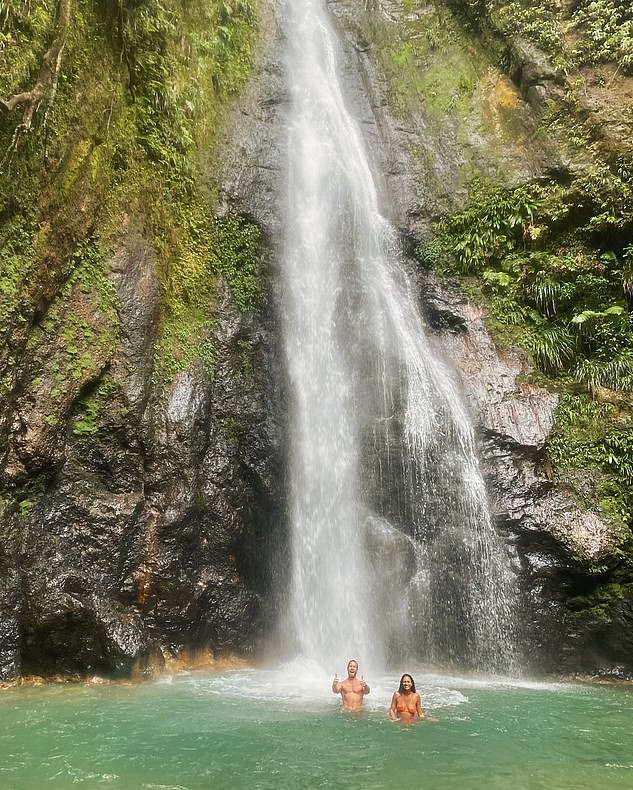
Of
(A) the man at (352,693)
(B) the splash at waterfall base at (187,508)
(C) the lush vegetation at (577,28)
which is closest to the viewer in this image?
(A) the man at (352,693)

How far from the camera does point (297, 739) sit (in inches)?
235

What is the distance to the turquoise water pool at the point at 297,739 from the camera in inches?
197

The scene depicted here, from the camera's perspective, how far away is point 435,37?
1731 centimetres

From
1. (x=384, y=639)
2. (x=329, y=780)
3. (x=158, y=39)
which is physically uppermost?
(x=158, y=39)

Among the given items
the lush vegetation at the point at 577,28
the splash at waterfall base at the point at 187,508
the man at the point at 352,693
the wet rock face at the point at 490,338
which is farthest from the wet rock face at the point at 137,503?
the lush vegetation at the point at 577,28

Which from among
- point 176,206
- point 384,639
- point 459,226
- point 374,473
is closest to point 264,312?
point 176,206

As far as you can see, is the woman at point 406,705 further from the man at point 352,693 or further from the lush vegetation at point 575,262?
the lush vegetation at point 575,262

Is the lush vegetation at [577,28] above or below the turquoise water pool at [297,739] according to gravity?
above

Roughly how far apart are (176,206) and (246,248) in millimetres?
1668

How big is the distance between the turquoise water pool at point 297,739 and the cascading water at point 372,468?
157 centimetres

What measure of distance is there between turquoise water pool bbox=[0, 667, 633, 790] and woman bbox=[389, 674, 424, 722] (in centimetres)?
21

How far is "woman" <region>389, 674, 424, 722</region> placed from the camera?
6641 millimetres

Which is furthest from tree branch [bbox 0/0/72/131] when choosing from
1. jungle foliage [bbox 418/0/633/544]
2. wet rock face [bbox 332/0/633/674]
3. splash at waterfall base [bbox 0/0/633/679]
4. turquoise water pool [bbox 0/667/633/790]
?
jungle foliage [bbox 418/0/633/544]

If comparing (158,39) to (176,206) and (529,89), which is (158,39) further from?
(529,89)
